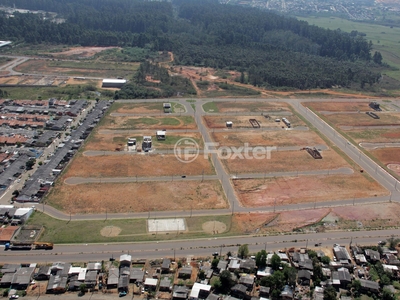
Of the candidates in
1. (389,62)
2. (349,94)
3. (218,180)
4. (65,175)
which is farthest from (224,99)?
(389,62)

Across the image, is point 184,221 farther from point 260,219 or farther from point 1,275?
point 1,275

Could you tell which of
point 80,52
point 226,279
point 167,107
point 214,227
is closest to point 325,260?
point 226,279

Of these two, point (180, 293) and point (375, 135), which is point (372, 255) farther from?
point (375, 135)

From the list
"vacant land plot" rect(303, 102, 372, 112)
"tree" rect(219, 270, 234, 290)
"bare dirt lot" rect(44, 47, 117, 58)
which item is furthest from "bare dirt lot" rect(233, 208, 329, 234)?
"bare dirt lot" rect(44, 47, 117, 58)

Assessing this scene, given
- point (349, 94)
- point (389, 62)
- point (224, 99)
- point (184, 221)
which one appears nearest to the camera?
point (184, 221)

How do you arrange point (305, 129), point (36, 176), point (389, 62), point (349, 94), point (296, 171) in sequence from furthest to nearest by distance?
point (389, 62)
point (349, 94)
point (305, 129)
point (296, 171)
point (36, 176)

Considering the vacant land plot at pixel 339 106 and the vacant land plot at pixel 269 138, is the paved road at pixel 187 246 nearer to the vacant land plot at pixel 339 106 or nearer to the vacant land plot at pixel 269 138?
the vacant land plot at pixel 269 138
